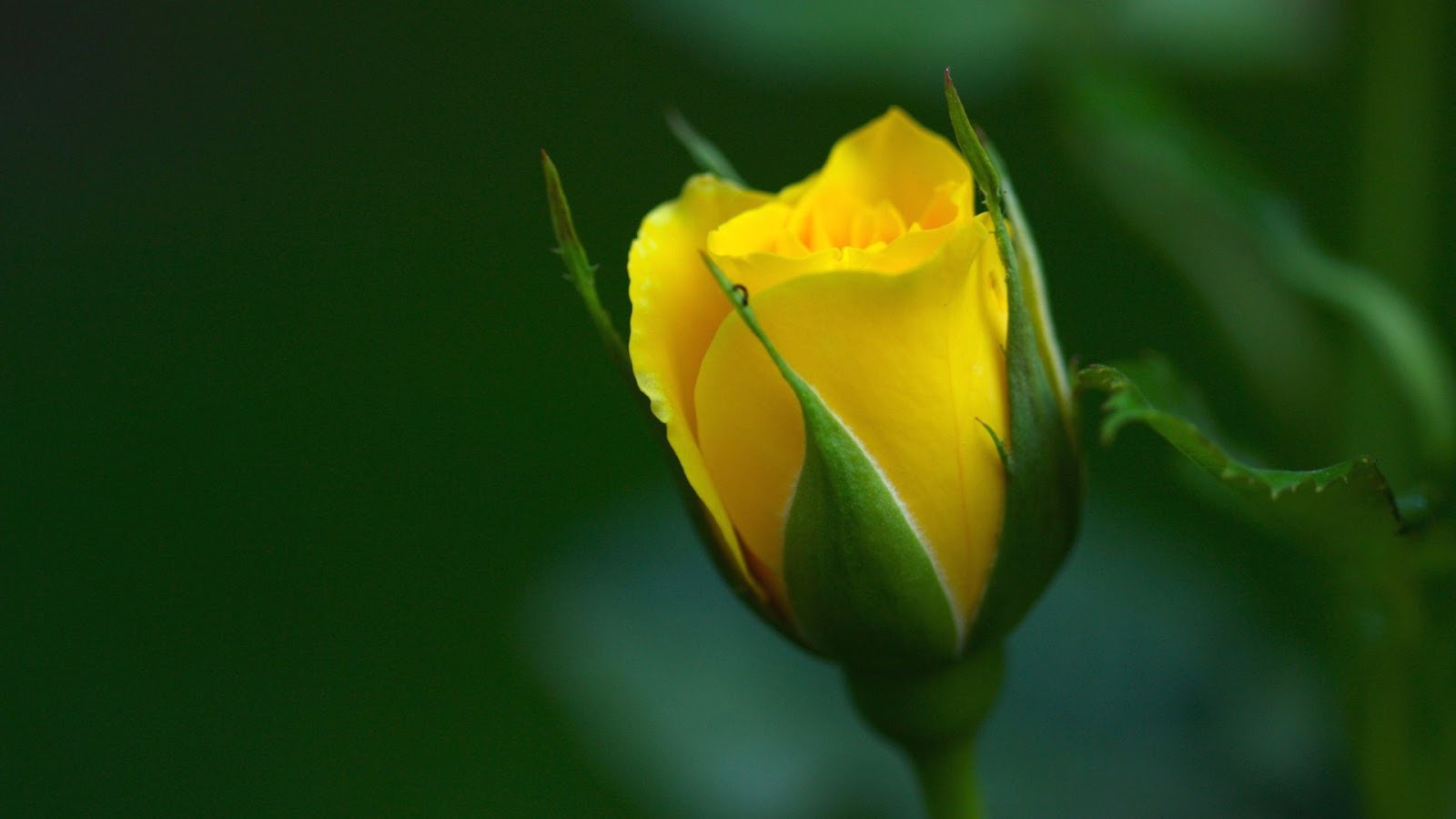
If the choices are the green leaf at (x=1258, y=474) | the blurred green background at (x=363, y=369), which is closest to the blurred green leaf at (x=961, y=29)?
the blurred green background at (x=363, y=369)

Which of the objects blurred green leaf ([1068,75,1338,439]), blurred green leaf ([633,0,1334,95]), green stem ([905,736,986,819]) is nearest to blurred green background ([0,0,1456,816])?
blurred green leaf ([633,0,1334,95])

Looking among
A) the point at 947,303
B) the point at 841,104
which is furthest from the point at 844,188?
the point at 841,104

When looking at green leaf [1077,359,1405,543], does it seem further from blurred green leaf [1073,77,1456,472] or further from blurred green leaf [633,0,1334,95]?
blurred green leaf [633,0,1334,95]

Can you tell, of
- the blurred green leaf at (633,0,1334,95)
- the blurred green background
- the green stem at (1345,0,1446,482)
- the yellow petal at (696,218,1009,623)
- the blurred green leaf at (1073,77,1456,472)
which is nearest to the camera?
the yellow petal at (696,218,1009,623)

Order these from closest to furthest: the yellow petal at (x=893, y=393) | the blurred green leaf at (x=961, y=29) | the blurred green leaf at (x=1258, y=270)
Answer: the yellow petal at (x=893, y=393), the blurred green leaf at (x=1258, y=270), the blurred green leaf at (x=961, y=29)

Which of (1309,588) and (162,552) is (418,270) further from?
(1309,588)

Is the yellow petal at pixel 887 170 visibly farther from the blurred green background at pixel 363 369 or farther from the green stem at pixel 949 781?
the blurred green background at pixel 363 369

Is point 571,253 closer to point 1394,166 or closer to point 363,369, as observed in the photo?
point 1394,166

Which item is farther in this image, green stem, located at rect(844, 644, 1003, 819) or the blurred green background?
the blurred green background
